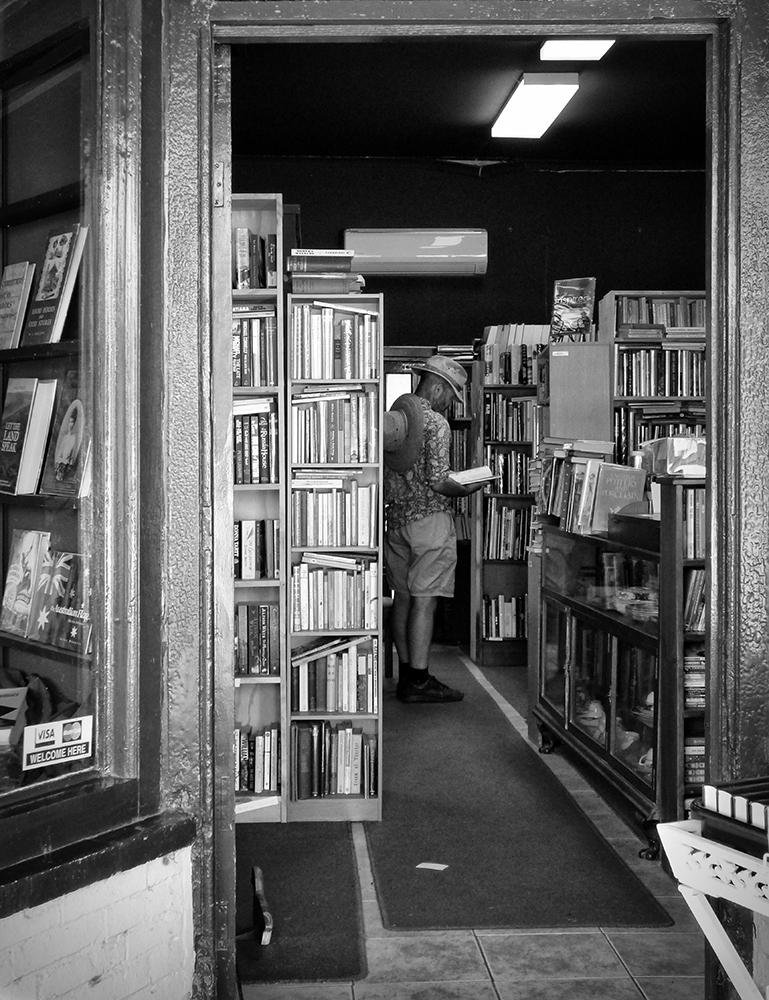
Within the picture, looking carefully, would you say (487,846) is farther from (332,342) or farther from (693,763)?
(332,342)

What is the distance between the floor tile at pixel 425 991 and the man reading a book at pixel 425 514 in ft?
9.61

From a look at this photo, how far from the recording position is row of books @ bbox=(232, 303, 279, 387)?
389cm

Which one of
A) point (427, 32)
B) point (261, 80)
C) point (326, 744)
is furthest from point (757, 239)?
point (261, 80)

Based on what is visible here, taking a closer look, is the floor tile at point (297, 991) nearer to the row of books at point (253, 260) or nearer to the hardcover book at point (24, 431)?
the hardcover book at point (24, 431)

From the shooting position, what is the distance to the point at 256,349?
3898 mm

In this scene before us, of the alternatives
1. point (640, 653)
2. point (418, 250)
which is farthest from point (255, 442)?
point (418, 250)

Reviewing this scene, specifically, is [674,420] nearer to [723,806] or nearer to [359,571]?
[359,571]

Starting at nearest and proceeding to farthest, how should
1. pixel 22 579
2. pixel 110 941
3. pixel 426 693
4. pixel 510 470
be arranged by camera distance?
pixel 110 941
pixel 22 579
pixel 426 693
pixel 510 470

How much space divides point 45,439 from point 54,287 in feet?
0.98

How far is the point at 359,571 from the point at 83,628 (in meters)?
2.22

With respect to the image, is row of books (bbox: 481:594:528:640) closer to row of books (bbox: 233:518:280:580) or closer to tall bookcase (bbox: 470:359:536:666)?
tall bookcase (bbox: 470:359:536:666)

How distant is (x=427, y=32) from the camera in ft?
6.40

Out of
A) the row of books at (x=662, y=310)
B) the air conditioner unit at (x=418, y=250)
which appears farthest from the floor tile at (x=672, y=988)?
the air conditioner unit at (x=418, y=250)

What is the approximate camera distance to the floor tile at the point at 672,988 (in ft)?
8.36
